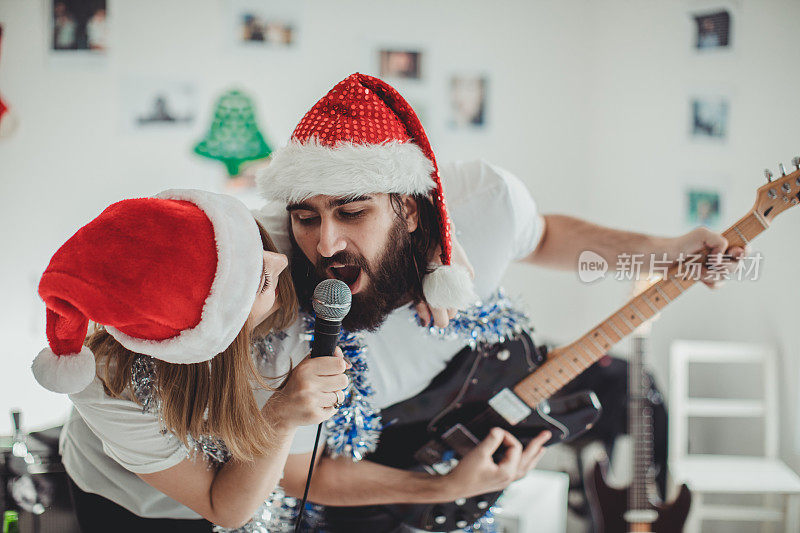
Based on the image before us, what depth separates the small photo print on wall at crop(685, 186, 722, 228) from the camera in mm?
2545

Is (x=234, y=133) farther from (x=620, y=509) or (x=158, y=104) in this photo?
(x=620, y=509)

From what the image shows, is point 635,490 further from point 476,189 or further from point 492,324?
point 476,189

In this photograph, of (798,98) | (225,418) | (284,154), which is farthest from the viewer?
(798,98)

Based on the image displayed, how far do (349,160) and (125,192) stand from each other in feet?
6.45

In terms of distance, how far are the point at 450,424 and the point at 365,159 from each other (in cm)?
66

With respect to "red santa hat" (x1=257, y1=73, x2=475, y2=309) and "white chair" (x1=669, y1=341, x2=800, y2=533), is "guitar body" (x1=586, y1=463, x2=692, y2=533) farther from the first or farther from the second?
"red santa hat" (x1=257, y1=73, x2=475, y2=309)

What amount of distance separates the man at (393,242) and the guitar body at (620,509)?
2.92 ft

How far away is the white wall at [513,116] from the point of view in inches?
93.0

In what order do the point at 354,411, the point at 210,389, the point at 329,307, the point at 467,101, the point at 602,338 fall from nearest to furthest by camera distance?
the point at 329,307 → the point at 210,389 → the point at 354,411 → the point at 602,338 → the point at 467,101

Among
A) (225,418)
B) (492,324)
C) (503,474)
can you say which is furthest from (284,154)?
(503,474)

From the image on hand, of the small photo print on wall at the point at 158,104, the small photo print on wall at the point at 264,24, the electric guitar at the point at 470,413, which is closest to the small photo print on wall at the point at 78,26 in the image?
the small photo print on wall at the point at 158,104

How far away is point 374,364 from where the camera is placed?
1.41 metres

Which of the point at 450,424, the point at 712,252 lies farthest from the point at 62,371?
the point at 712,252

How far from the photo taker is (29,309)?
104 inches
